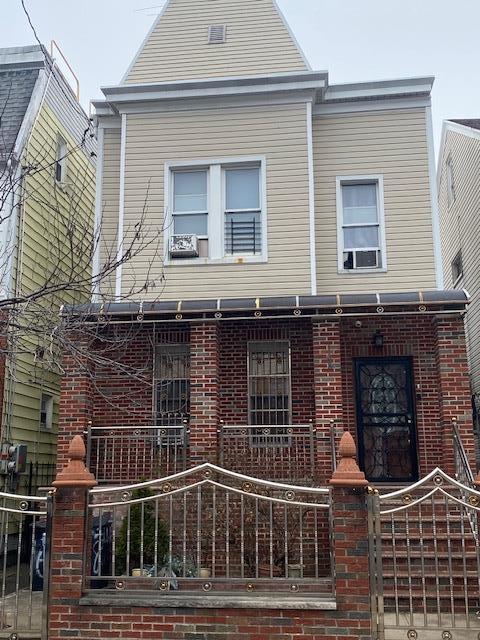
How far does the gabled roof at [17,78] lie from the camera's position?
13.5m

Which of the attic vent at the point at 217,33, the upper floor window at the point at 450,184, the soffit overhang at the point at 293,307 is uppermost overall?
the attic vent at the point at 217,33

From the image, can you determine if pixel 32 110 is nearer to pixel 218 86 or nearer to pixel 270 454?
pixel 218 86

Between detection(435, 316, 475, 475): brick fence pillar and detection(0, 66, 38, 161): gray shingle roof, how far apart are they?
344 inches

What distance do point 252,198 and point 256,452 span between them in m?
4.71

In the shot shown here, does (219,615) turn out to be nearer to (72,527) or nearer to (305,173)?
(72,527)

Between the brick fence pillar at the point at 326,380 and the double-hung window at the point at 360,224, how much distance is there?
5.49ft

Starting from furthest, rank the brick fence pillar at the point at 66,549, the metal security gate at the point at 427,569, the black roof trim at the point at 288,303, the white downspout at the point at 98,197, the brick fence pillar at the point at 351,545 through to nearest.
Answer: the white downspout at the point at 98,197 → the black roof trim at the point at 288,303 → the brick fence pillar at the point at 66,549 → the metal security gate at the point at 427,569 → the brick fence pillar at the point at 351,545

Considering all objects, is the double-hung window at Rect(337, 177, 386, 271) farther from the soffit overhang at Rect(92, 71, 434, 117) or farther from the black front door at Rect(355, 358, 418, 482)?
the black front door at Rect(355, 358, 418, 482)

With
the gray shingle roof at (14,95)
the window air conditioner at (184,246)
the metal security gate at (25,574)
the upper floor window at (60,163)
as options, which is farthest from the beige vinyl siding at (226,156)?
the metal security gate at (25,574)

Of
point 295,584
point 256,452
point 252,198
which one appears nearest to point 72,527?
point 295,584

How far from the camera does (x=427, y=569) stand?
313 inches

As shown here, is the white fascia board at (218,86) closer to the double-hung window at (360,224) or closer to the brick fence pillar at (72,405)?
the double-hung window at (360,224)

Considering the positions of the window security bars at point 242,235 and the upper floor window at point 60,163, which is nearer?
the window security bars at point 242,235

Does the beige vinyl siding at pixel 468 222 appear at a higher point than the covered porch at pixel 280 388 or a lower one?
higher
